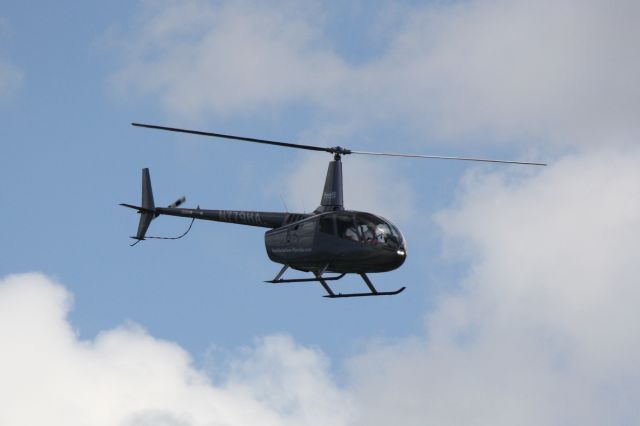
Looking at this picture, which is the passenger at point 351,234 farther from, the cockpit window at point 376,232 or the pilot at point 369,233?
the pilot at point 369,233

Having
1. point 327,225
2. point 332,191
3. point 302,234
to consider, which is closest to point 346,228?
point 327,225

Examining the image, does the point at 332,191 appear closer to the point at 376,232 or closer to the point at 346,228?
the point at 346,228

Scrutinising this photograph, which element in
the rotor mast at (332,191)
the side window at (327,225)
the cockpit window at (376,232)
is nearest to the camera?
the cockpit window at (376,232)

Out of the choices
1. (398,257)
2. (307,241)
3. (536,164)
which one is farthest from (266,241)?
(536,164)

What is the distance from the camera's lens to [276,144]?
6144 cm

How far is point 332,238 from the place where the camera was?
6028cm

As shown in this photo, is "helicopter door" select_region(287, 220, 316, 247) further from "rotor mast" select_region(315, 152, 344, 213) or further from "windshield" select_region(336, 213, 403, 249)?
"rotor mast" select_region(315, 152, 344, 213)

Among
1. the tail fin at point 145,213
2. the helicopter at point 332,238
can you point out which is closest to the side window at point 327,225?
the helicopter at point 332,238

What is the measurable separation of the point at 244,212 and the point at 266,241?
399cm

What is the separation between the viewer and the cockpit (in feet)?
195

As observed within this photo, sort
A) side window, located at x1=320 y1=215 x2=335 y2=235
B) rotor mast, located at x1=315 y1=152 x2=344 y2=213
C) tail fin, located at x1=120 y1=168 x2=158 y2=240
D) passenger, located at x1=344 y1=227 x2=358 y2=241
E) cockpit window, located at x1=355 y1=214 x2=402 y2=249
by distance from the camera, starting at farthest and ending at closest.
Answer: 1. tail fin, located at x1=120 y1=168 x2=158 y2=240
2. rotor mast, located at x1=315 y1=152 x2=344 y2=213
3. side window, located at x1=320 y1=215 x2=335 y2=235
4. passenger, located at x1=344 y1=227 x2=358 y2=241
5. cockpit window, located at x1=355 y1=214 x2=402 y2=249

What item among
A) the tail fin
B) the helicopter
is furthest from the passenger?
the tail fin

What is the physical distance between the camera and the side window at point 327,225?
60.5 m

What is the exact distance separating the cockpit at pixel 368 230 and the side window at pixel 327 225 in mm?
106
